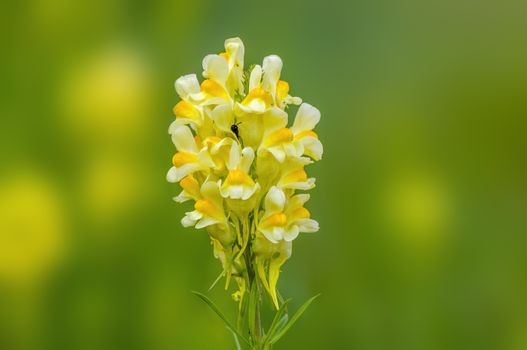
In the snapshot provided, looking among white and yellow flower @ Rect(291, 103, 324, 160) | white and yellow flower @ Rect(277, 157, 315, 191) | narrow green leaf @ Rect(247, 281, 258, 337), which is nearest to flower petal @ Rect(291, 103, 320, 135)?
white and yellow flower @ Rect(291, 103, 324, 160)

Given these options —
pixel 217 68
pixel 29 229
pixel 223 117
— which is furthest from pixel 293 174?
pixel 29 229

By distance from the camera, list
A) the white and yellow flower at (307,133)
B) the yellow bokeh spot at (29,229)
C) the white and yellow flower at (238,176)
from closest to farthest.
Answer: the white and yellow flower at (238,176), the white and yellow flower at (307,133), the yellow bokeh spot at (29,229)

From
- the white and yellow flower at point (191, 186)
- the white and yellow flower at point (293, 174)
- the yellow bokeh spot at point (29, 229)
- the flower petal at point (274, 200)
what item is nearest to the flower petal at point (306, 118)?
the white and yellow flower at point (293, 174)

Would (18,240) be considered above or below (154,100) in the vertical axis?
below

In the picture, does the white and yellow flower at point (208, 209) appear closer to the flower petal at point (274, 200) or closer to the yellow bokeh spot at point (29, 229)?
the flower petal at point (274, 200)

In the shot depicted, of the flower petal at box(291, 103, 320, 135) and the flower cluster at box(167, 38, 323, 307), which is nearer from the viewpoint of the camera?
the flower cluster at box(167, 38, 323, 307)

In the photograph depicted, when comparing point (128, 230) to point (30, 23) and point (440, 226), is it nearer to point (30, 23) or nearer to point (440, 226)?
point (30, 23)

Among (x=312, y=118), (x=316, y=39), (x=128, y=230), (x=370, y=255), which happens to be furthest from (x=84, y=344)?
(x=316, y=39)

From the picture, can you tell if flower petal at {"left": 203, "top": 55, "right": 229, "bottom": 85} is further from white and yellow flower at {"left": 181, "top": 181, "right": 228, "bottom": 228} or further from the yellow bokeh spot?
the yellow bokeh spot
